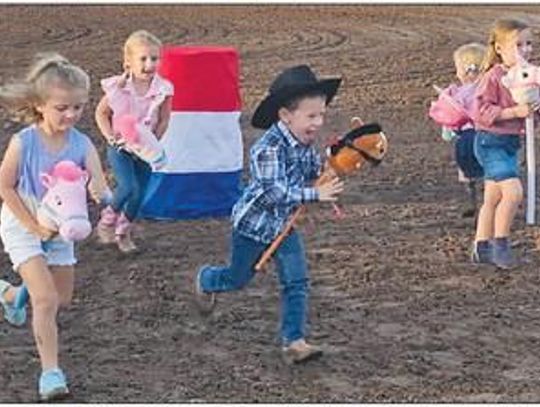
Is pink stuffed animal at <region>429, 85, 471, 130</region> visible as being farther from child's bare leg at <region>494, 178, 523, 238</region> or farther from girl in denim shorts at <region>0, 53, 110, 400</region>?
girl in denim shorts at <region>0, 53, 110, 400</region>

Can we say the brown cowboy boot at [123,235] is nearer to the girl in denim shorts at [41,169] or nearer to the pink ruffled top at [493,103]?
the pink ruffled top at [493,103]

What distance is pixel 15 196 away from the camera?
23.0 feet

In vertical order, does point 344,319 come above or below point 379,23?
below

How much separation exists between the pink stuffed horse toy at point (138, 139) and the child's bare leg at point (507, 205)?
2129mm

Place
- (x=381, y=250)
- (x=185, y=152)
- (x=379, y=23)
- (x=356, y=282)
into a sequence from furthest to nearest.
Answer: (x=379, y=23) → (x=185, y=152) → (x=381, y=250) → (x=356, y=282)

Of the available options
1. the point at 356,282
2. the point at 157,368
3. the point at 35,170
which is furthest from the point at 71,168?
the point at 356,282

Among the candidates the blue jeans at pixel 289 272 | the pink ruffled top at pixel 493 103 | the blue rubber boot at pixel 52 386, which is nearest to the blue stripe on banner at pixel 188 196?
the pink ruffled top at pixel 493 103

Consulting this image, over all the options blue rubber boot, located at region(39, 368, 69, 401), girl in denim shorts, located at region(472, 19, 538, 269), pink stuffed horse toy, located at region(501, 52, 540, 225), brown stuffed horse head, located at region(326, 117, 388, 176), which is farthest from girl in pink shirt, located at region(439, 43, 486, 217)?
blue rubber boot, located at region(39, 368, 69, 401)

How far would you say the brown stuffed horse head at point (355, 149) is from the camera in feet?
25.1

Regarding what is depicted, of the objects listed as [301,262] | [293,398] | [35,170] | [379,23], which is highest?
[379,23]

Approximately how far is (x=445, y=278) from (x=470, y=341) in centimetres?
135

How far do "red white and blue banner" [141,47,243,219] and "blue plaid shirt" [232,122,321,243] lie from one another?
3.39m

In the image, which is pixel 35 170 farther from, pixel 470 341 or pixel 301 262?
pixel 470 341

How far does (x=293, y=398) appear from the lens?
6.89m
